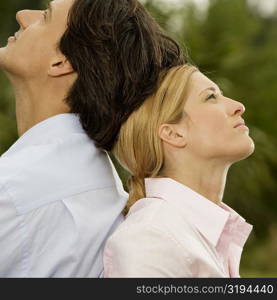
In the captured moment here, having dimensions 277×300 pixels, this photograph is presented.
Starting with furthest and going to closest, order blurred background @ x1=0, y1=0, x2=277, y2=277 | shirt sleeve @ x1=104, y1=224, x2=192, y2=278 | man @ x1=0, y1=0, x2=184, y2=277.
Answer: blurred background @ x1=0, y1=0, x2=277, y2=277 < man @ x1=0, y1=0, x2=184, y2=277 < shirt sleeve @ x1=104, y1=224, x2=192, y2=278

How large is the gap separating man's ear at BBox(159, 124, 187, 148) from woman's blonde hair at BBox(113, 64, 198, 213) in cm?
2

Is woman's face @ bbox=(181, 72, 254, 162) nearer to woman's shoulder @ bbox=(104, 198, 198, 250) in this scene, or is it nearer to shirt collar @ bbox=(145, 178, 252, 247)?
shirt collar @ bbox=(145, 178, 252, 247)

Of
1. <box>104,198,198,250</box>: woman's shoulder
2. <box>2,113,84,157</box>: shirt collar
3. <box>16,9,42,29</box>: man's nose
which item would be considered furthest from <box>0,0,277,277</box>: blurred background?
<box>104,198,198,250</box>: woman's shoulder

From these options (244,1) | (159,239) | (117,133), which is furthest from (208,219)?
(244,1)

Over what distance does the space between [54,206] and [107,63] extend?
54 cm

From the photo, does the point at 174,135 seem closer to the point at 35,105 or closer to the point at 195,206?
the point at 195,206

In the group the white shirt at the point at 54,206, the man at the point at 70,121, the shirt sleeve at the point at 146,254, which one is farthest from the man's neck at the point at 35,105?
the shirt sleeve at the point at 146,254

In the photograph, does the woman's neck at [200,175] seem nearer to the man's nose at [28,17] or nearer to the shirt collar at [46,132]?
the shirt collar at [46,132]

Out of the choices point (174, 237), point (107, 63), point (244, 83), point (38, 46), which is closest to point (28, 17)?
point (38, 46)

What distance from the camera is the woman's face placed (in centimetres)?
244

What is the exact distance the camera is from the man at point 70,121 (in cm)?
221

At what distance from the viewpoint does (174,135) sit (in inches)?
97.6

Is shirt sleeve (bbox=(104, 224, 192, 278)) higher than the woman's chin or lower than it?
lower
